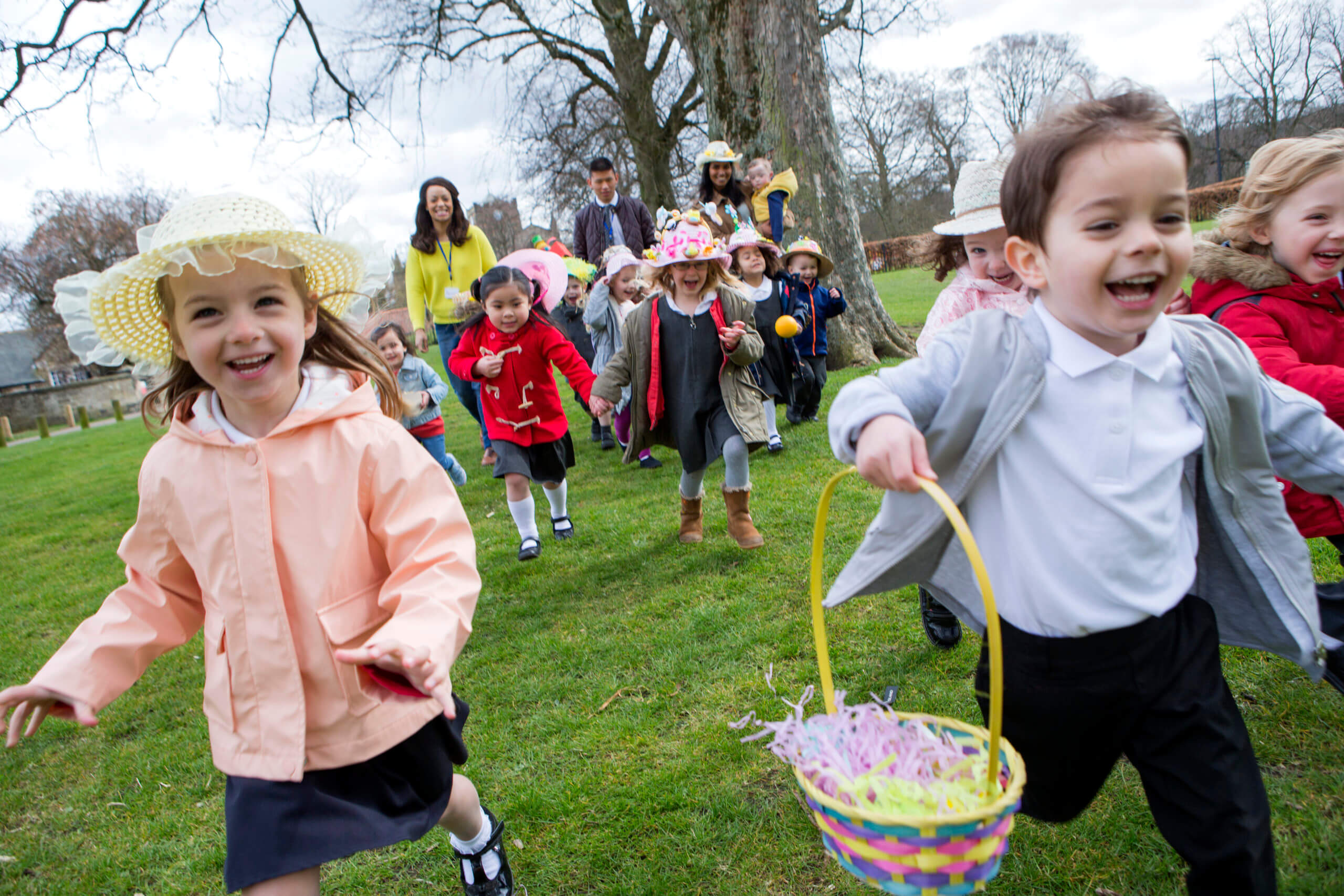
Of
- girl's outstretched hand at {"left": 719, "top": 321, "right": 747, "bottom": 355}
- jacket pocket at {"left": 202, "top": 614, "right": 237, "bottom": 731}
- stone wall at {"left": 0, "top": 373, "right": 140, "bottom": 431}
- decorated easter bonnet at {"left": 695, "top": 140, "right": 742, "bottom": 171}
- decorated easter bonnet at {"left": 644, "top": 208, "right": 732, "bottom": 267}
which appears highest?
decorated easter bonnet at {"left": 695, "top": 140, "right": 742, "bottom": 171}

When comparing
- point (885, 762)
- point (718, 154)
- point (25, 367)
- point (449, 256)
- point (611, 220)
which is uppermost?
point (718, 154)

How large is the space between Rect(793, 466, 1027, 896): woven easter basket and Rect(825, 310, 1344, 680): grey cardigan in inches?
12.9

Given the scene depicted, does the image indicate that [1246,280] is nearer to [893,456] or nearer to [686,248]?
[893,456]

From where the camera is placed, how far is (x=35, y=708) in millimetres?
1829

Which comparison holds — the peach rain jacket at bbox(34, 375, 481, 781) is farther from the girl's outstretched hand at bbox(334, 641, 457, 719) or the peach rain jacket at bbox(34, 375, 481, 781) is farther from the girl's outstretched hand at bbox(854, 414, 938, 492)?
the girl's outstretched hand at bbox(854, 414, 938, 492)

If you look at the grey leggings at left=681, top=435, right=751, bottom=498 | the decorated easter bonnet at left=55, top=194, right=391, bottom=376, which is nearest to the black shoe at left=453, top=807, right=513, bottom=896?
the decorated easter bonnet at left=55, top=194, right=391, bottom=376

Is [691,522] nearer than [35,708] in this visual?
No

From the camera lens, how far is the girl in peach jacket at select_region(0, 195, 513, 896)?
5.98ft

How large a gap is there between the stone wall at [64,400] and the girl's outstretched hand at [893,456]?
44680mm

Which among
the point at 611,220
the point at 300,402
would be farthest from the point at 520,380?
the point at 611,220

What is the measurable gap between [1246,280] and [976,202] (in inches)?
36.8

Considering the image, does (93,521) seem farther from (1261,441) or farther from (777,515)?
(1261,441)

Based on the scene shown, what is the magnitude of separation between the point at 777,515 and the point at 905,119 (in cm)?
4444

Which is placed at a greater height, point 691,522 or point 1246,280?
point 1246,280
